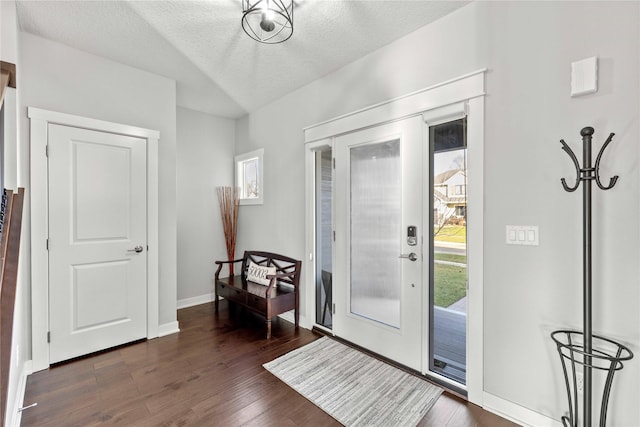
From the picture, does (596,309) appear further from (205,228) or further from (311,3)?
(205,228)

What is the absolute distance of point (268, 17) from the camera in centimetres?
209

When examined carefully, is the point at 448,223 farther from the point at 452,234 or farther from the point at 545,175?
the point at 545,175

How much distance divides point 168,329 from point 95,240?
3.96 ft

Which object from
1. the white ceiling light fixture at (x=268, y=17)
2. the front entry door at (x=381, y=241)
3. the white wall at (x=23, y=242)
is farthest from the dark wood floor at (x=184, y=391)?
the white ceiling light fixture at (x=268, y=17)

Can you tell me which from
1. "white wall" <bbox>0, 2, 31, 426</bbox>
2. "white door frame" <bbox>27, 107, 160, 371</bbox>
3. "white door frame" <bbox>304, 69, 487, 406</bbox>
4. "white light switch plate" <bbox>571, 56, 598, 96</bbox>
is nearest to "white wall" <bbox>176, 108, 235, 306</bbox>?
"white door frame" <bbox>27, 107, 160, 371</bbox>

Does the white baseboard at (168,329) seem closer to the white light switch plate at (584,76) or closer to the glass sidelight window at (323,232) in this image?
the glass sidelight window at (323,232)

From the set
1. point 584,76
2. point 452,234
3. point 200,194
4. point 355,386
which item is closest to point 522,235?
point 452,234

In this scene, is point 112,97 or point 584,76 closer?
point 584,76

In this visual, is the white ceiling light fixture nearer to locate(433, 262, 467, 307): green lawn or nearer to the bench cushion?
locate(433, 262, 467, 307): green lawn

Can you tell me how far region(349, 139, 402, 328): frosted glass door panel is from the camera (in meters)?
2.53

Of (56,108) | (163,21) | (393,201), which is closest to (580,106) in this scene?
(393,201)

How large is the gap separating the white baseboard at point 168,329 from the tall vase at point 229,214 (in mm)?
1197

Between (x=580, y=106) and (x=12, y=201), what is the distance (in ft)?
9.83

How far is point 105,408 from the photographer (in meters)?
1.96
